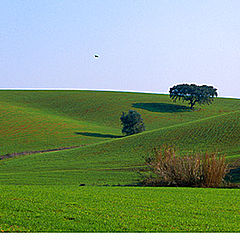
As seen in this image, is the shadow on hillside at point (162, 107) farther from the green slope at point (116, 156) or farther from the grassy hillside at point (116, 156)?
the grassy hillside at point (116, 156)

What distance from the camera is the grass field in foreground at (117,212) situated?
8281 mm

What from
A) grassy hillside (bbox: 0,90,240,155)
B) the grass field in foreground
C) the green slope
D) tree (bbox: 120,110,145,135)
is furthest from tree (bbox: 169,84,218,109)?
the grass field in foreground

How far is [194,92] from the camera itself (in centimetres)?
10888

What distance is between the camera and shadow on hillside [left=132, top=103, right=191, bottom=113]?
106500mm

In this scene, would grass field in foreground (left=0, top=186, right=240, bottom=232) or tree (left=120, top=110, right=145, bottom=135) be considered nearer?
grass field in foreground (left=0, top=186, right=240, bottom=232)

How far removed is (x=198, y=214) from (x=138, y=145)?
35.2 meters

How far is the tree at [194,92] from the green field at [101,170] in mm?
3309

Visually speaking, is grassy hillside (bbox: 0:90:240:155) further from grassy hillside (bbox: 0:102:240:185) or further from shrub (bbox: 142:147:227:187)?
shrub (bbox: 142:147:227:187)

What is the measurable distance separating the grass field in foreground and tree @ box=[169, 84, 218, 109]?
99.0 m

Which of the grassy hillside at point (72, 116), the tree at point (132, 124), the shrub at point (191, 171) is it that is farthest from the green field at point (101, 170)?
the tree at point (132, 124)

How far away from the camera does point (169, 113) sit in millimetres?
101250

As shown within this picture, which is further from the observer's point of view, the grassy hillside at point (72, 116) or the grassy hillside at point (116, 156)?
the grassy hillside at point (72, 116)
